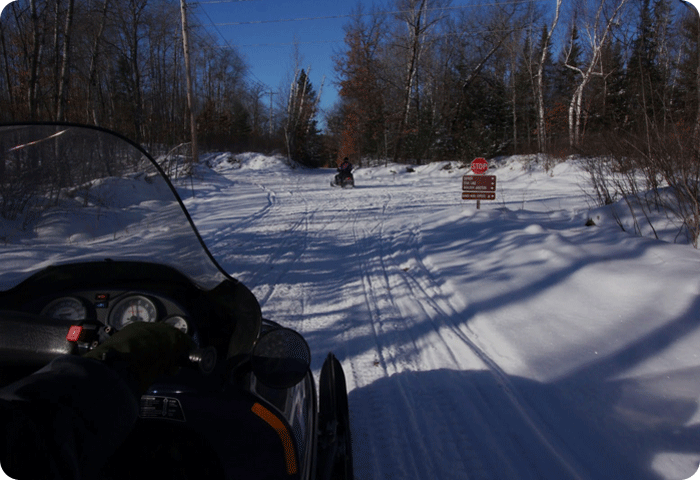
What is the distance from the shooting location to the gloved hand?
1127 mm

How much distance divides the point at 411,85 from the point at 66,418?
34010 mm

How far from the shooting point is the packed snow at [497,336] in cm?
233

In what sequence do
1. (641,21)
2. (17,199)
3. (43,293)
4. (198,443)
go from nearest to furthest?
(198,443) < (17,199) < (43,293) < (641,21)

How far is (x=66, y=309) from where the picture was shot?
1.93m

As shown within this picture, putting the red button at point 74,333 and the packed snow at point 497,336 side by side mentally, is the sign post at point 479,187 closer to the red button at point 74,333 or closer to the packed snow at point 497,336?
the packed snow at point 497,336

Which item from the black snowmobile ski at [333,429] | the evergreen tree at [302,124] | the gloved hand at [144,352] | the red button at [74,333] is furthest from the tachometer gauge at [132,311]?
the evergreen tree at [302,124]

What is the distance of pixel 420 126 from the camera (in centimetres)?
3203

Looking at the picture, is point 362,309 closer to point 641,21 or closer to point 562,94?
point 641,21

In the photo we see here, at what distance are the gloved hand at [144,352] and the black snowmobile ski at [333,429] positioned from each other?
92 centimetres

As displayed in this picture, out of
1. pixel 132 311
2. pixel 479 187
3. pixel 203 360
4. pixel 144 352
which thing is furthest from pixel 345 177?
pixel 144 352

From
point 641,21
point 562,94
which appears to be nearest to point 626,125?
point 641,21

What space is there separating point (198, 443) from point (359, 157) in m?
38.1

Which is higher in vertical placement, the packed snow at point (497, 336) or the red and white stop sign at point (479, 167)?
the red and white stop sign at point (479, 167)

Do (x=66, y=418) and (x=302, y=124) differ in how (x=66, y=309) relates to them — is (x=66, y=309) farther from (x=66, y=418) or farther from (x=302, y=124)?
(x=302, y=124)
